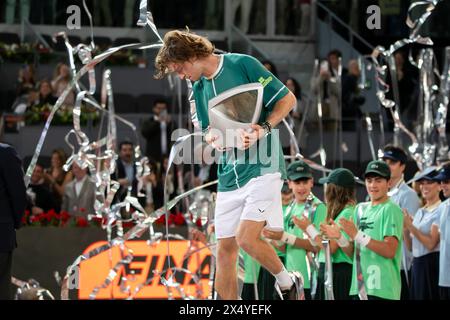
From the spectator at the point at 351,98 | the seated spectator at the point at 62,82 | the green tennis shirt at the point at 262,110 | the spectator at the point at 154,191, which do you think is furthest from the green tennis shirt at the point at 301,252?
the seated spectator at the point at 62,82

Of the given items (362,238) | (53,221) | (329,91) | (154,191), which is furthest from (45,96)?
(362,238)

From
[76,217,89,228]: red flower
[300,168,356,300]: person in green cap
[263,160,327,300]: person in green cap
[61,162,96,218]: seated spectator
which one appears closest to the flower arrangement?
[76,217,89,228]: red flower

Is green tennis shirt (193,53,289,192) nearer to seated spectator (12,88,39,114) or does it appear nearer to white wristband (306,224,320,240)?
white wristband (306,224,320,240)

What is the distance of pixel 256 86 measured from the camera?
630cm

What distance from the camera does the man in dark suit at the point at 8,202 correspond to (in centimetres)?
710

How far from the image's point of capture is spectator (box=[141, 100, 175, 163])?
13031 mm

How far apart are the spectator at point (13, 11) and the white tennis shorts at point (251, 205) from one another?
10605 mm

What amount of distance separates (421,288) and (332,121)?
210 inches

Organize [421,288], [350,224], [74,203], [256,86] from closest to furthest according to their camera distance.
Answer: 1. [256,86]
2. [350,224]
3. [421,288]
4. [74,203]

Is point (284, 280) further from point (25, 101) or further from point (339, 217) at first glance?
point (25, 101)

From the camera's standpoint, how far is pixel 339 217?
782 cm
